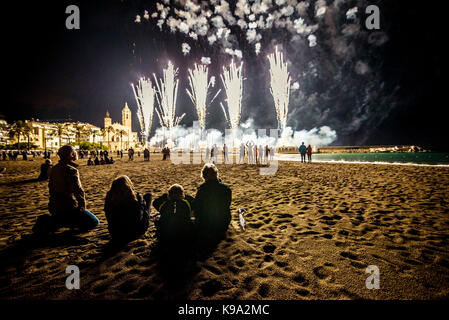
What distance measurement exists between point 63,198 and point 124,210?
1.49 metres

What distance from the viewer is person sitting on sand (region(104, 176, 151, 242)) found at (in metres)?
3.60

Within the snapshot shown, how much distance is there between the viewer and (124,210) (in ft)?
12.0

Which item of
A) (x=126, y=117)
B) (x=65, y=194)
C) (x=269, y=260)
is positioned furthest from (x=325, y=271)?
(x=126, y=117)

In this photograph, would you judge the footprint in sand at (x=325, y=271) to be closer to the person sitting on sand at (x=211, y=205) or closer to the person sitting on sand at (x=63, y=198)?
the person sitting on sand at (x=211, y=205)

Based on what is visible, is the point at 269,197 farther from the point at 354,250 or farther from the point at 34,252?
the point at 34,252

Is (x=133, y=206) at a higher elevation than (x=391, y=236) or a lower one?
higher

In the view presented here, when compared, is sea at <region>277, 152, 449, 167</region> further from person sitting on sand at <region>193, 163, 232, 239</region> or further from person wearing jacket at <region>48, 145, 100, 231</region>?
person wearing jacket at <region>48, 145, 100, 231</region>

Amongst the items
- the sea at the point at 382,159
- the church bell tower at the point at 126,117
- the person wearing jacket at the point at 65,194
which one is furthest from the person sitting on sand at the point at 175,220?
the church bell tower at the point at 126,117

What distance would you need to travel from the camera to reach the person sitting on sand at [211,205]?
383 cm

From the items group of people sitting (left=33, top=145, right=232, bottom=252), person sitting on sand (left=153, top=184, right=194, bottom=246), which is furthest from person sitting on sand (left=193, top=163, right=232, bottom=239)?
person sitting on sand (left=153, top=184, right=194, bottom=246)

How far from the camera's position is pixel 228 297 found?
249cm
